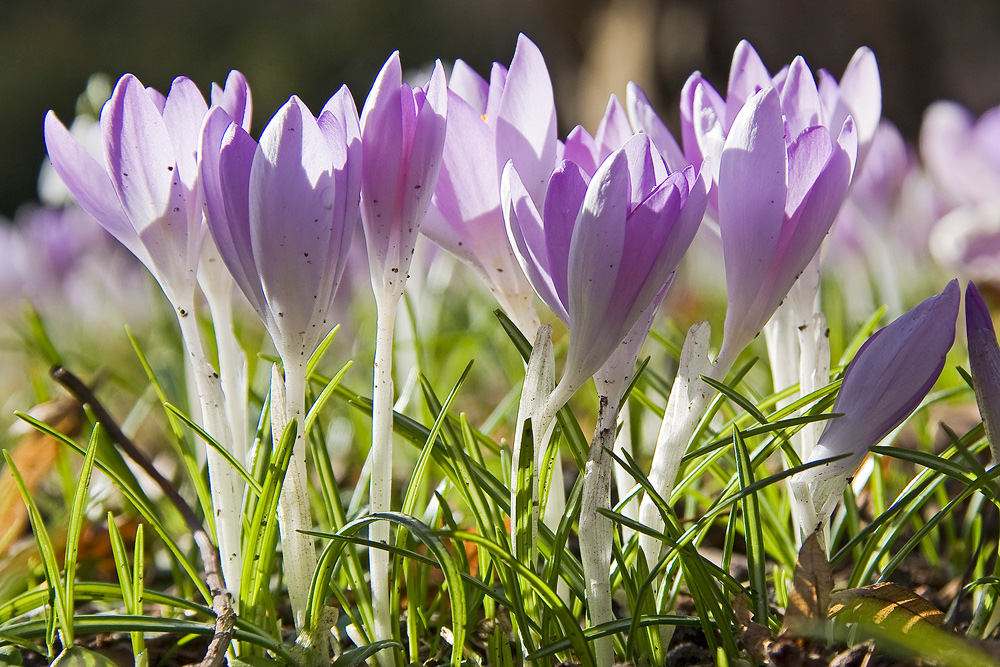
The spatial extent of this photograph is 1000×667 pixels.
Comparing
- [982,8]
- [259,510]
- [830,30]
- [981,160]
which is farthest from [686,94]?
[982,8]

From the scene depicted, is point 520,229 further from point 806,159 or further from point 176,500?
point 176,500

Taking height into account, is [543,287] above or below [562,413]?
above

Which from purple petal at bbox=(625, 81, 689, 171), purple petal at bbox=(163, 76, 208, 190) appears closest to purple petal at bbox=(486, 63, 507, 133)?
purple petal at bbox=(625, 81, 689, 171)

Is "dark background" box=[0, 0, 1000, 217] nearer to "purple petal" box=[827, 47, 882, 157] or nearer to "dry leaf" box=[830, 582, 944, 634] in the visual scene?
"purple petal" box=[827, 47, 882, 157]

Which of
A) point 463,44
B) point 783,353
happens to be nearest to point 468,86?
point 783,353

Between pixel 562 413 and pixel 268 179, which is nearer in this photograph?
pixel 268 179

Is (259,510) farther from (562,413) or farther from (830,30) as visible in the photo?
(830,30)
